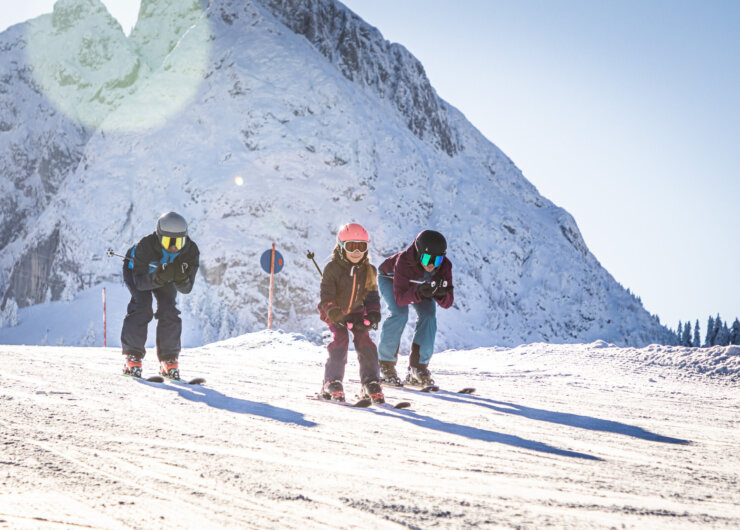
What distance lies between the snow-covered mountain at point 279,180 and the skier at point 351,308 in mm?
15582

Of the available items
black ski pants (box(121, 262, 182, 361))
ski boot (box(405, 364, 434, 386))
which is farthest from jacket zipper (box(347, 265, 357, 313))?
black ski pants (box(121, 262, 182, 361))

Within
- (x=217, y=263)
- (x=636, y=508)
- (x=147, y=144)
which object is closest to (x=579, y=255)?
(x=217, y=263)

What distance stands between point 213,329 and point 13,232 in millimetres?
21687

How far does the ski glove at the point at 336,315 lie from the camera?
457 centimetres

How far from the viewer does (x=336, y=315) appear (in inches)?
180

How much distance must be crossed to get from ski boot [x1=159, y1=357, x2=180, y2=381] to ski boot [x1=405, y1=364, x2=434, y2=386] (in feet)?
7.74

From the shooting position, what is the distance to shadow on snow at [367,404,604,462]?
3.09 m

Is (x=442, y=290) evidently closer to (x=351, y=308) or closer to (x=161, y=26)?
(x=351, y=308)

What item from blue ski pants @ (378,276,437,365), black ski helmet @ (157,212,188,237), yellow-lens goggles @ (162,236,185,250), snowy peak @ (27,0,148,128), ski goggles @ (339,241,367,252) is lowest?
Answer: blue ski pants @ (378,276,437,365)

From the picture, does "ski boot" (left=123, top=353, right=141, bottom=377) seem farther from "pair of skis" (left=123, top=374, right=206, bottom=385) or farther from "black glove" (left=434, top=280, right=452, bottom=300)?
"black glove" (left=434, top=280, right=452, bottom=300)

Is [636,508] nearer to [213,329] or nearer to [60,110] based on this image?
[213,329]

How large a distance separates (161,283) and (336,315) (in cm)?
198

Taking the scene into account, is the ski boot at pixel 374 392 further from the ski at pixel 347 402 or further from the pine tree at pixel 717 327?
the pine tree at pixel 717 327

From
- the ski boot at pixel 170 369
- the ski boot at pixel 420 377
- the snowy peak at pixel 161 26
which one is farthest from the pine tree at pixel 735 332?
the ski boot at pixel 170 369
